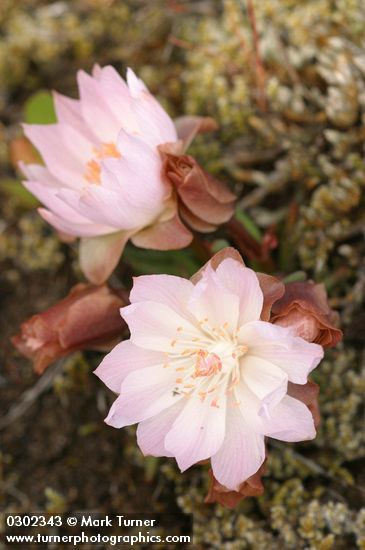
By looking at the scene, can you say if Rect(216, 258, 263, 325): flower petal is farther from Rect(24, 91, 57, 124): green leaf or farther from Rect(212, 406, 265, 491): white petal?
Rect(24, 91, 57, 124): green leaf

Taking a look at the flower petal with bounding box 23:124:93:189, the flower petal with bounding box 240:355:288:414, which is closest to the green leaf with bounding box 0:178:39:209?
the flower petal with bounding box 23:124:93:189

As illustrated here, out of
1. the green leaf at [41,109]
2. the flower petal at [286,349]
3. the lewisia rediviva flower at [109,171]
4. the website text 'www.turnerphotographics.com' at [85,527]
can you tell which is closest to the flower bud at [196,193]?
the lewisia rediviva flower at [109,171]

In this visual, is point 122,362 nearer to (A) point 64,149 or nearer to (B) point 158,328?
(B) point 158,328

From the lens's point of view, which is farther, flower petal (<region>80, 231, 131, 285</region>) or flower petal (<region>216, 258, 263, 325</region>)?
flower petal (<region>80, 231, 131, 285</region>)

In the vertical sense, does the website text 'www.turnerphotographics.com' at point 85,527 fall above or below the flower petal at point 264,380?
below

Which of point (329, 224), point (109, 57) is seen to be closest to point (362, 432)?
point (329, 224)

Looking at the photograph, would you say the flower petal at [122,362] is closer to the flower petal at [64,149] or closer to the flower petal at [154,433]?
the flower petal at [154,433]
